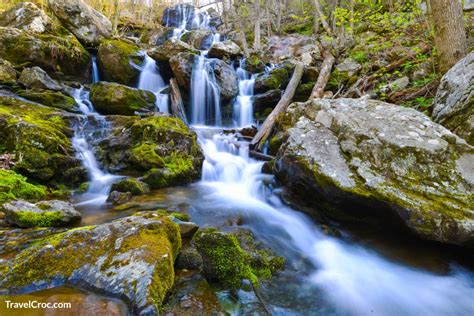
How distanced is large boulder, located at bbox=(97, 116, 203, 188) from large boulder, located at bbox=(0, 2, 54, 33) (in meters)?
6.93

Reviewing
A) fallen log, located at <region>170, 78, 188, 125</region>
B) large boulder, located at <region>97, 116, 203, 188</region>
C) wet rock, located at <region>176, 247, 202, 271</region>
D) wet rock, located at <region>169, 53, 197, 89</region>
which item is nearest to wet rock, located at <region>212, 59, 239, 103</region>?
wet rock, located at <region>169, 53, 197, 89</region>

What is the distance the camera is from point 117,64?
35.9 ft

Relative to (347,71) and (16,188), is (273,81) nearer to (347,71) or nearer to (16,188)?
(347,71)

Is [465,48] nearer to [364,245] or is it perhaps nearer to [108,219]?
[364,245]

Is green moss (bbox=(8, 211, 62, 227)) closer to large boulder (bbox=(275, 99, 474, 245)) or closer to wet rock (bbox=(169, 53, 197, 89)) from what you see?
large boulder (bbox=(275, 99, 474, 245))

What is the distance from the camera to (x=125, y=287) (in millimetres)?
2020

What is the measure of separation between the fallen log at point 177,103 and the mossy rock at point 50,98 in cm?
316

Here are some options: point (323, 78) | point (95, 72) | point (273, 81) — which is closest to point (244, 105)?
point (273, 81)

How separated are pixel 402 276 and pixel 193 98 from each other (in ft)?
30.2

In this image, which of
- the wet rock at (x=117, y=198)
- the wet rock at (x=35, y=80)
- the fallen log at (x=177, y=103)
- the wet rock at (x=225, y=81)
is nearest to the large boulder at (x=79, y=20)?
the wet rock at (x=35, y=80)

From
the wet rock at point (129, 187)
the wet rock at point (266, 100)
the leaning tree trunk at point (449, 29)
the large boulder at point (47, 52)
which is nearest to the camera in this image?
the wet rock at point (129, 187)

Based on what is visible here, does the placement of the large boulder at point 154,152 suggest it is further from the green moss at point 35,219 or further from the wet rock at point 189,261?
the wet rock at point 189,261

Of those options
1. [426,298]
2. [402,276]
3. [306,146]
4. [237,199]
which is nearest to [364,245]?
[402,276]

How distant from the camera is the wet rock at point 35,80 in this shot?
8.16m
